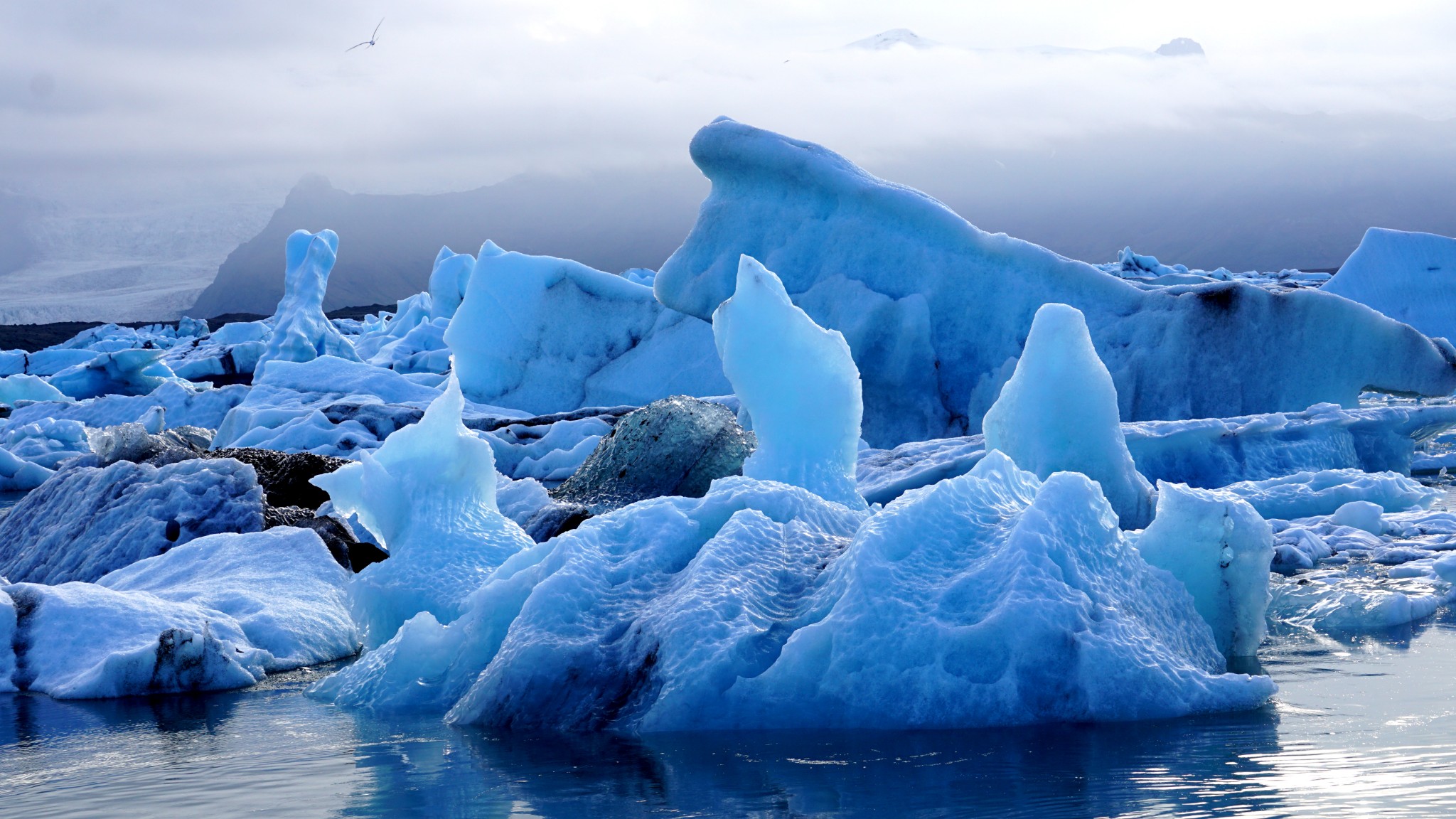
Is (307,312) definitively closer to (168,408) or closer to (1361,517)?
(168,408)

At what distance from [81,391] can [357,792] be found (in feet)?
78.9

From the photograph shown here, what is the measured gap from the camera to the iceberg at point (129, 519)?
7031 mm

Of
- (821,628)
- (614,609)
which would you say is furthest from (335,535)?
(821,628)

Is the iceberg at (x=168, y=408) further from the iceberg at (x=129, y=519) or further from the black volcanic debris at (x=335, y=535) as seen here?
the black volcanic debris at (x=335, y=535)

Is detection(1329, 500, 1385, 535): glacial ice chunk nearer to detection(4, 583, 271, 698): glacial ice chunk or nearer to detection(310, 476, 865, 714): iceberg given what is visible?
detection(310, 476, 865, 714): iceberg

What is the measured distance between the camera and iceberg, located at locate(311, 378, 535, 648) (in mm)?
5227

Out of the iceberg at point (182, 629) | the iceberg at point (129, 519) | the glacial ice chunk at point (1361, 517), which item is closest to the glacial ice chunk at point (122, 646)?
the iceberg at point (182, 629)

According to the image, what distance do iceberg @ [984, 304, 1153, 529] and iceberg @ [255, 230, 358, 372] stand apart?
20.4 meters

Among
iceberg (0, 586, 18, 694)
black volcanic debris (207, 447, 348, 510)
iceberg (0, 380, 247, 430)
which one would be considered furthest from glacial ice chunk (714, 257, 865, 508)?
iceberg (0, 380, 247, 430)

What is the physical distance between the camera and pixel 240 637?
16.8 feet

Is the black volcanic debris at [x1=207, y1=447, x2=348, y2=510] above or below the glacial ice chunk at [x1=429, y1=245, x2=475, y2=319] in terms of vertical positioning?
below

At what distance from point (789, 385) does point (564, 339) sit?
29.1 ft

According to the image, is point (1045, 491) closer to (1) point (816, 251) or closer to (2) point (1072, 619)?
(2) point (1072, 619)

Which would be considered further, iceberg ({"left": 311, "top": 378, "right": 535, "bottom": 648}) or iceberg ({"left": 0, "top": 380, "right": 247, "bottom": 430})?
iceberg ({"left": 0, "top": 380, "right": 247, "bottom": 430})
